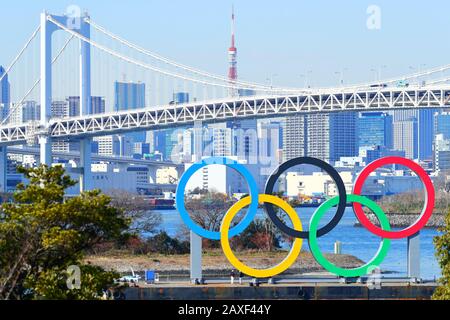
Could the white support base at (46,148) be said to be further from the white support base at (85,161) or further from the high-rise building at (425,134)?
the high-rise building at (425,134)

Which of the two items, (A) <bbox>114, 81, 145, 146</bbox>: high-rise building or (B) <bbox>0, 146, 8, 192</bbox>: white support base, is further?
(A) <bbox>114, 81, 145, 146</bbox>: high-rise building

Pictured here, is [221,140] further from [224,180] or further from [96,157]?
[224,180]

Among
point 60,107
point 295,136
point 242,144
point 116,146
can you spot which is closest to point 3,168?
point 60,107

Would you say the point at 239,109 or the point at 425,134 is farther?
the point at 425,134

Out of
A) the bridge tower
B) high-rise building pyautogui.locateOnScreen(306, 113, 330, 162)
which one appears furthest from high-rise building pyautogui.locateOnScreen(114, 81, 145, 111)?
high-rise building pyautogui.locateOnScreen(306, 113, 330, 162)

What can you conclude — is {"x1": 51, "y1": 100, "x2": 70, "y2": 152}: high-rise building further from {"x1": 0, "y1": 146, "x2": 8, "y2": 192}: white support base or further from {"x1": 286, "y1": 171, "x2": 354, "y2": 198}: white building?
{"x1": 286, "y1": 171, "x2": 354, "y2": 198}: white building

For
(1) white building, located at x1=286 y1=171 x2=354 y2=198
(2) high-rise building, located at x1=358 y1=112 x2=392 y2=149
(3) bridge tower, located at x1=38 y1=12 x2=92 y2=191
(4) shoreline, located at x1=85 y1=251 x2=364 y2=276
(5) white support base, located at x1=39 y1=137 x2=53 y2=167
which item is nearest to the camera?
(4) shoreline, located at x1=85 y1=251 x2=364 y2=276
